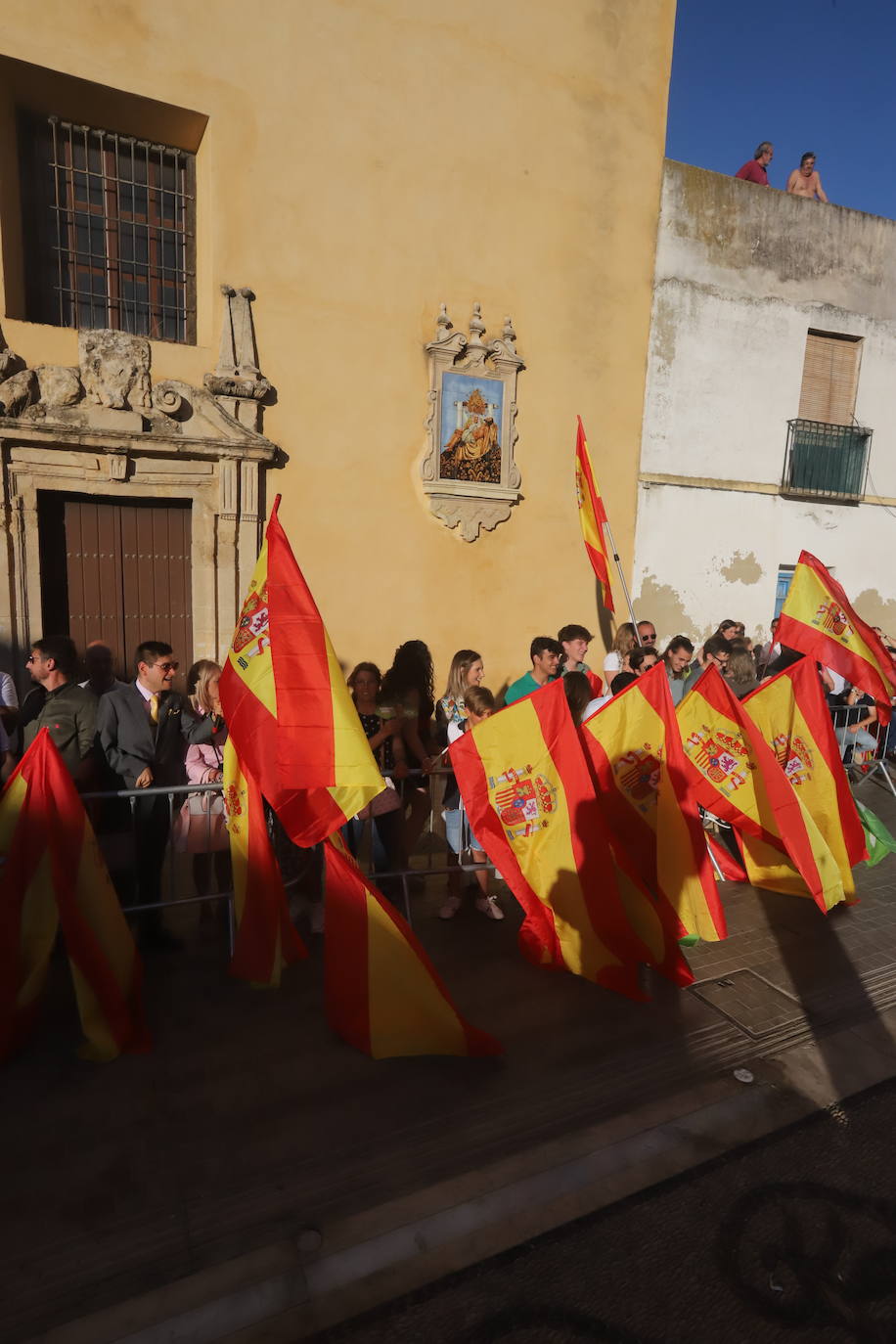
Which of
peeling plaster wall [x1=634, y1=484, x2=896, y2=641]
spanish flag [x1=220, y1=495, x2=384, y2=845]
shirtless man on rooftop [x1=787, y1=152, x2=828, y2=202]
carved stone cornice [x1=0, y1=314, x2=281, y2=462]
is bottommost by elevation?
spanish flag [x1=220, y1=495, x2=384, y2=845]

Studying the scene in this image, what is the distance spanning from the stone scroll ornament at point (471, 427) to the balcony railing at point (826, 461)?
436 centimetres

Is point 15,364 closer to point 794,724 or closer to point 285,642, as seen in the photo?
point 285,642

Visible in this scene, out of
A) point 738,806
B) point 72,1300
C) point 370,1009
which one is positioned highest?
point 738,806

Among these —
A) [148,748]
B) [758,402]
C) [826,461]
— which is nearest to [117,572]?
[148,748]

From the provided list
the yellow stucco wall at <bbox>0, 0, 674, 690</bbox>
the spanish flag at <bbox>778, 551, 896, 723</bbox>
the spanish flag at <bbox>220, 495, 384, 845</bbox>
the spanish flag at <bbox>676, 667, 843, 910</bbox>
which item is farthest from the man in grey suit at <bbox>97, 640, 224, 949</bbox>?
the spanish flag at <bbox>778, 551, 896, 723</bbox>

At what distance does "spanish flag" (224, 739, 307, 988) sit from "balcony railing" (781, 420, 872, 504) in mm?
9453

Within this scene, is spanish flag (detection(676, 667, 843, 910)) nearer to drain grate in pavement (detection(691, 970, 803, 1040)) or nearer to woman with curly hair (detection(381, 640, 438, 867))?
drain grate in pavement (detection(691, 970, 803, 1040))

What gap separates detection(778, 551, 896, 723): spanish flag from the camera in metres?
6.16

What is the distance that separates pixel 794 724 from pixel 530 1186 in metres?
3.70

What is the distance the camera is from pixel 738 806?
519 centimetres

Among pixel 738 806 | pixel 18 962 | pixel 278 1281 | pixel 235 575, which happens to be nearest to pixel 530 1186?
pixel 278 1281

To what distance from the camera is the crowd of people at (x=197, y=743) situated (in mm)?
4375

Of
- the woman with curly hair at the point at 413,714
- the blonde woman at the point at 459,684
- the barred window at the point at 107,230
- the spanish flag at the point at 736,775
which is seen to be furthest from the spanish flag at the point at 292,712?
the barred window at the point at 107,230

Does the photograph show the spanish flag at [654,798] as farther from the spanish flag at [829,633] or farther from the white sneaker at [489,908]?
the spanish flag at [829,633]
